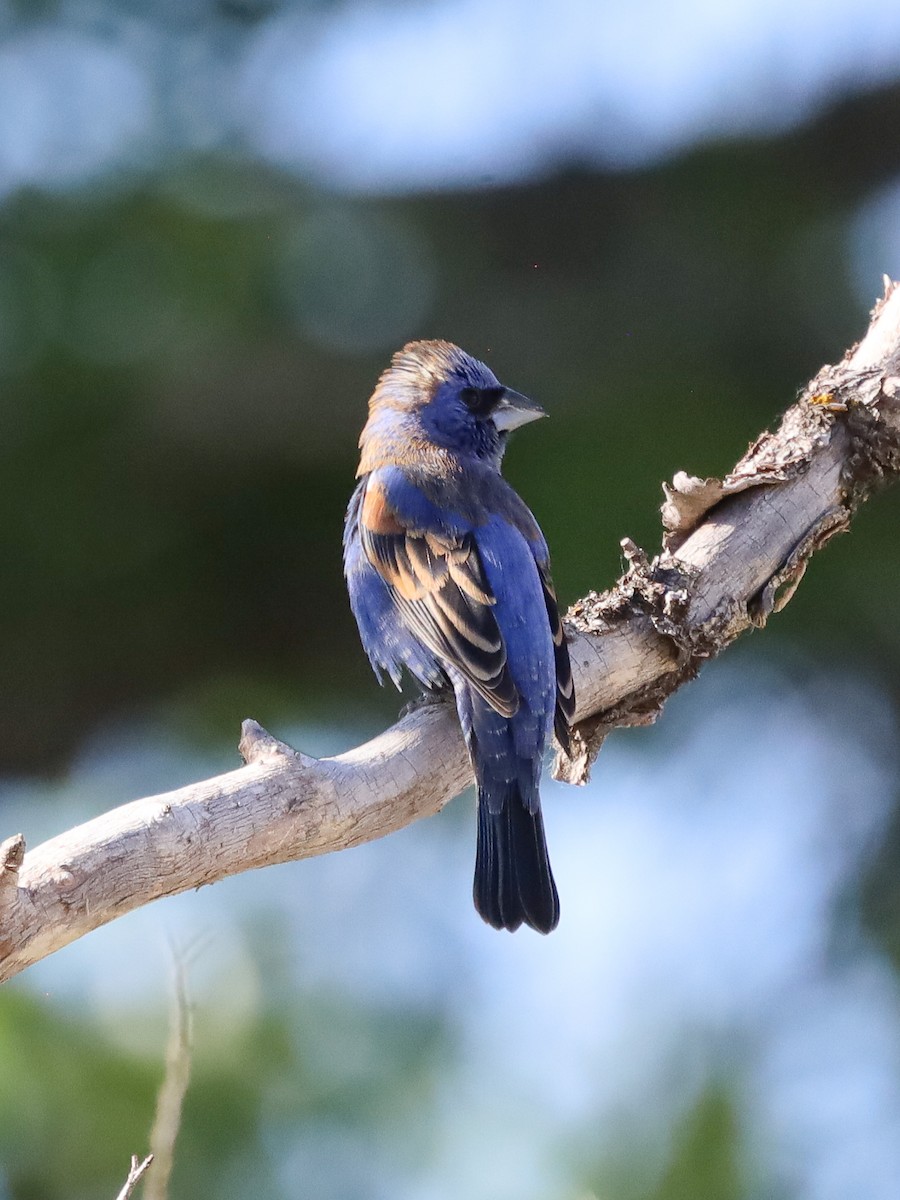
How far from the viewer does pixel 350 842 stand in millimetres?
2918

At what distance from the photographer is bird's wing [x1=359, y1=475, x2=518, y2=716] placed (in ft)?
11.3

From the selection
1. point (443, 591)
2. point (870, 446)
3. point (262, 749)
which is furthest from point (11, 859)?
point (870, 446)

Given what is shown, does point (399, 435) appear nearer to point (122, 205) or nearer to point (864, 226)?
point (122, 205)

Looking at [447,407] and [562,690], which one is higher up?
[447,407]

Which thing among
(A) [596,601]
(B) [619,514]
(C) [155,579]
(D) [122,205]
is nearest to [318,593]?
(C) [155,579]

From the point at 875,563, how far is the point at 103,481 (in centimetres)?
254

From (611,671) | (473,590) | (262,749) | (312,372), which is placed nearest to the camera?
(262,749)

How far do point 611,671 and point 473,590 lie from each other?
15.0 inches

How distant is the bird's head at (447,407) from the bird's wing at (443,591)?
0.39 m

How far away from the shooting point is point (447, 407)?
4316mm

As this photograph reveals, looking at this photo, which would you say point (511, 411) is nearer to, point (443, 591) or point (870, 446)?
point (443, 591)

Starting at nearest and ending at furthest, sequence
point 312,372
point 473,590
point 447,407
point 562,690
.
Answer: point 562,690, point 473,590, point 447,407, point 312,372

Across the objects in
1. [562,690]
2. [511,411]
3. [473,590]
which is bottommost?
[562,690]

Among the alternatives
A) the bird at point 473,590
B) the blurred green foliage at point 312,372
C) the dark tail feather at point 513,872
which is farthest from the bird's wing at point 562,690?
the blurred green foliage at point 312,372
